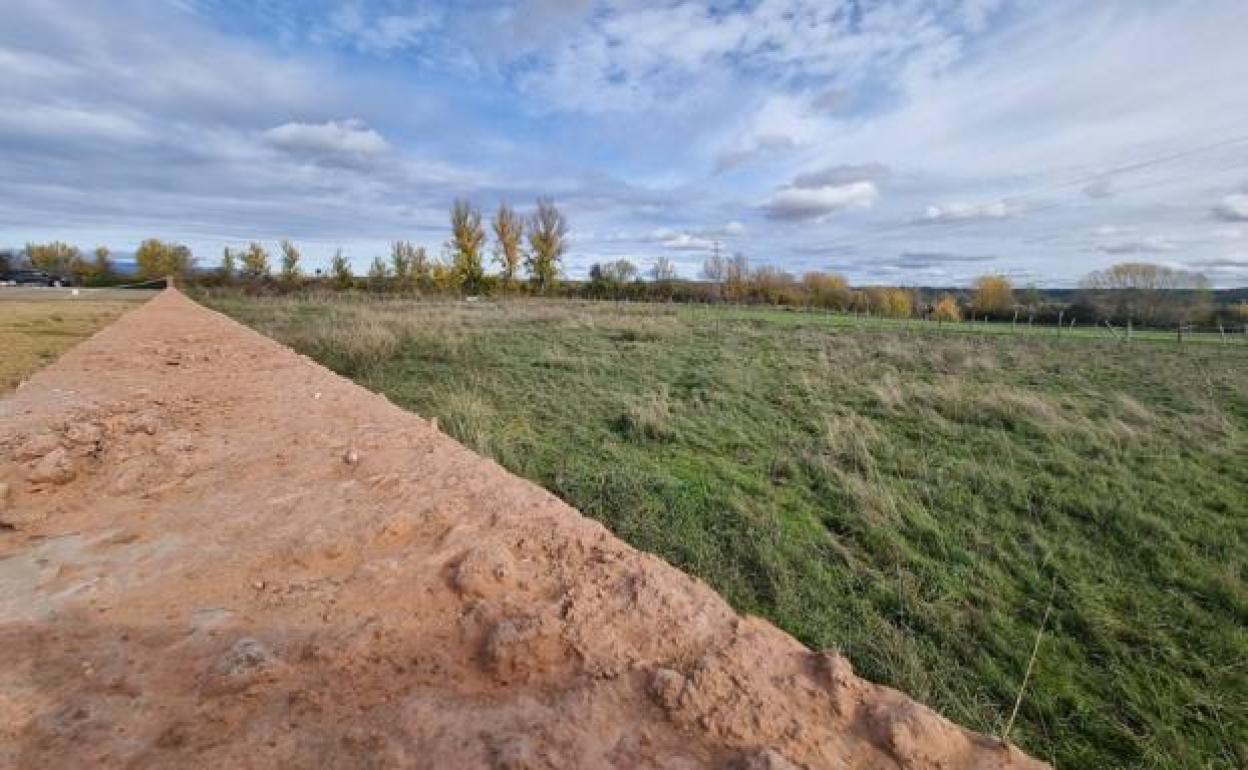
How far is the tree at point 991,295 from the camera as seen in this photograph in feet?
257

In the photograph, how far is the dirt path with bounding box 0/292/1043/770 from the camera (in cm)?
134

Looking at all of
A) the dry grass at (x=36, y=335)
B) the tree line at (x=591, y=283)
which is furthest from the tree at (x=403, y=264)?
the dry grass at (x=36, y=335)

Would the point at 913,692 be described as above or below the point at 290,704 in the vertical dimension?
below

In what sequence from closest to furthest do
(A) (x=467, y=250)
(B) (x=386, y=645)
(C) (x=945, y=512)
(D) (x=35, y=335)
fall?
1. (B) (x=386, y=645)
2. (C) (x=945, y=512)
3. (D) (x=35, y=335)
4. (A) (x=467, y=250)

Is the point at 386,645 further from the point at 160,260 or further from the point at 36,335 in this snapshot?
the point at 160,260

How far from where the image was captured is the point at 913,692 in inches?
138

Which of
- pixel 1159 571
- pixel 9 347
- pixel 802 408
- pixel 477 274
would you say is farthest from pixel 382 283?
pixel 1159 571

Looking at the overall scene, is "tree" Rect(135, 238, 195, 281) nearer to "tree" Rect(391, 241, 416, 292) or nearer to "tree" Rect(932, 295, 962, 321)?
"tree" Rect(391, 241, 416, 292)

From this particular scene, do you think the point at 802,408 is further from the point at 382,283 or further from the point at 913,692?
the point at 382,283

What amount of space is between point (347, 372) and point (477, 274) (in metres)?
50.2

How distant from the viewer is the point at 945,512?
237 inches

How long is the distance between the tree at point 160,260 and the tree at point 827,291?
2873 inches

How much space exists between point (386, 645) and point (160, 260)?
8448 centimetres

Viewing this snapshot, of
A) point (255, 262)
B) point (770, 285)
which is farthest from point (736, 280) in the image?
point (255, 262)
